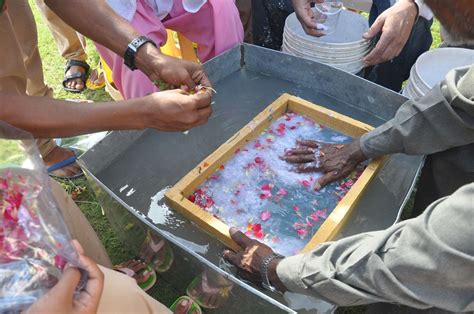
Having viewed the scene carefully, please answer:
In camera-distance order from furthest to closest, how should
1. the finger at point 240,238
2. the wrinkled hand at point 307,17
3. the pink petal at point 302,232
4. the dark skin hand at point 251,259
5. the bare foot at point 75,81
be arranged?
the bare foot at point 75,81
the wrinkled hand at point 307,17
the pink petal at point 302,232
the finger at point 240,238
the dark skin hand at point 251,259

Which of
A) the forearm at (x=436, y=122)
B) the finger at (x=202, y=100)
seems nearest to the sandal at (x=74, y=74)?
the finger at (x=202, y=100)

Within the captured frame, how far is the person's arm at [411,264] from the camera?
92 cm

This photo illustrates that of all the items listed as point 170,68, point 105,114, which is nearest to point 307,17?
point 170,68

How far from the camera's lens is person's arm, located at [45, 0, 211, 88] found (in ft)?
5.53

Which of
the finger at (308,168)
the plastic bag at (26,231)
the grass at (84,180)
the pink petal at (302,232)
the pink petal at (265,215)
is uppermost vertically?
the plastic bag at (26,231)

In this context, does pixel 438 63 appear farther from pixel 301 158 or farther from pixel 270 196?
pixel 270 196

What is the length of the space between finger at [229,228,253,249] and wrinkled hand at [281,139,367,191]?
46 cm

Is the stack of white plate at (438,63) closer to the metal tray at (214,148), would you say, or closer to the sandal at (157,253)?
the metal tray at (214,148)

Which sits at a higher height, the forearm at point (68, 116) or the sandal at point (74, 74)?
the forearm at point (68, 116)

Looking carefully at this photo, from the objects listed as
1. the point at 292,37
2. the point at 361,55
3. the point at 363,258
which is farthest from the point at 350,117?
the point at 363,258

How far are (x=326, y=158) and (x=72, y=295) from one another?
4.12ft

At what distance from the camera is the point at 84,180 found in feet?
7.80

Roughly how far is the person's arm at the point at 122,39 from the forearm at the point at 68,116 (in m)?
0.31

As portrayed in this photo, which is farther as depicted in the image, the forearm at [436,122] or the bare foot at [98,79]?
the bare foot at [98,79]
